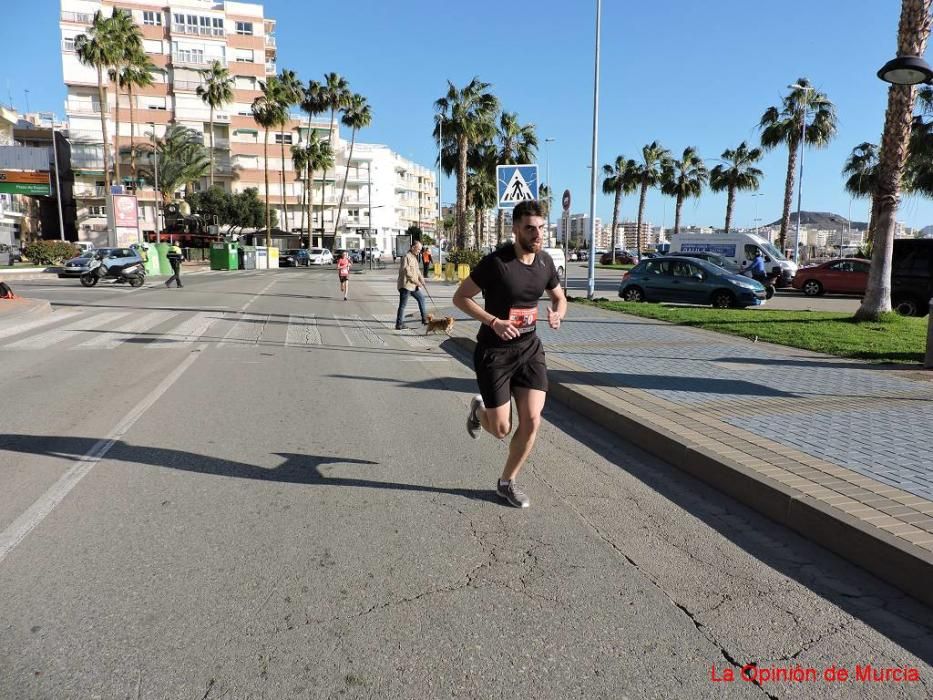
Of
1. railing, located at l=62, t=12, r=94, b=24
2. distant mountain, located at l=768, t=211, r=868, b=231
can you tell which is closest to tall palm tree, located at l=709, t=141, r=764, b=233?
railing, located at l=62, t=12, r=94, b=24

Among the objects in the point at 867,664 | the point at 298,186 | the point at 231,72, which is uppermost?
the point at 231,72

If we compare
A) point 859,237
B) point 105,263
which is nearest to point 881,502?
point 105,263

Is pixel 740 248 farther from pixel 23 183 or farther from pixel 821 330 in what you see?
pixel 23 183

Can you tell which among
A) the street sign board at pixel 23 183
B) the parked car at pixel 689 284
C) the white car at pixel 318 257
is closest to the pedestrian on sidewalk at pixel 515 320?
the parked car at pixel 689 284

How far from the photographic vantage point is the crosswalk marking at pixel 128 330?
11344mm

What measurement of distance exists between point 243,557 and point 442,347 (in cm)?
853

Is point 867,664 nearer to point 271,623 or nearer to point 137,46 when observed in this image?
point 271,623

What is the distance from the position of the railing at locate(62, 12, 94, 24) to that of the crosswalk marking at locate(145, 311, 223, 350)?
243 feet

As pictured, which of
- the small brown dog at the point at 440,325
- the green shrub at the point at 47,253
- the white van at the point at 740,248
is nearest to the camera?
the small brown dog at the point at 440,325

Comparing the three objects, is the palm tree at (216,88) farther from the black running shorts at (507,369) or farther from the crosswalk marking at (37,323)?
the black running shorts at (507,369)

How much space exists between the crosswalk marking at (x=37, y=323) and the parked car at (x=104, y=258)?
11602 millimetres

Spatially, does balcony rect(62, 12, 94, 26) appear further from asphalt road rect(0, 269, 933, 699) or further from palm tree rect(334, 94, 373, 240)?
asphalt road rect(0, 269, 933, 699)

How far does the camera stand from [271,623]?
9.48 ft

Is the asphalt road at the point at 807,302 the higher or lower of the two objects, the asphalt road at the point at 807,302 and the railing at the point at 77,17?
the lower
